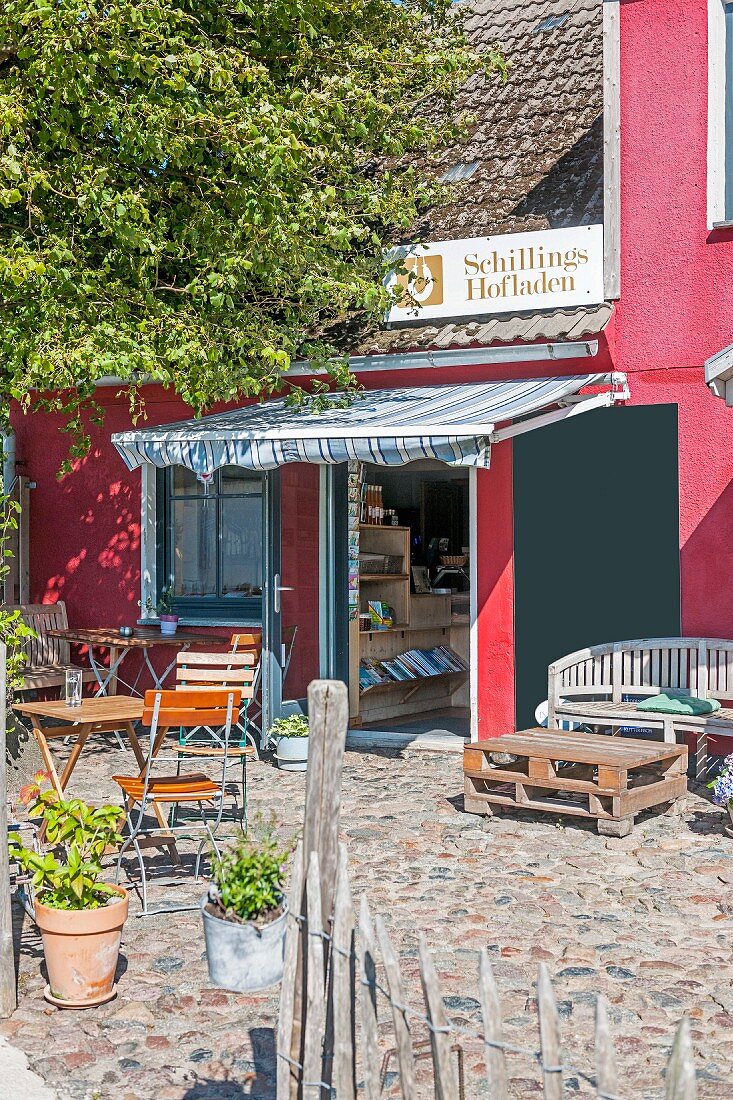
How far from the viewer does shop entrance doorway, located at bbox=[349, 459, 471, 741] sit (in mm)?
10812

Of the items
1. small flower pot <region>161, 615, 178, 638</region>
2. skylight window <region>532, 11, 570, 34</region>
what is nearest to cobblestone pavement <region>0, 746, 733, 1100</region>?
small flower pot <region>161, 615, 178, 638</region>

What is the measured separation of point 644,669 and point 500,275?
3.25 meters

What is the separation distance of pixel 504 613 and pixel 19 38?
5.26 metres

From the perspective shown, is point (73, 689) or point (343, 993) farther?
point (73, 689)

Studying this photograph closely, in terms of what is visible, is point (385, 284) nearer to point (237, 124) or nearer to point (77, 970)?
point (237, 124)

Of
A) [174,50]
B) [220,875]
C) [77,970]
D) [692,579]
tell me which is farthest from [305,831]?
[692,579]

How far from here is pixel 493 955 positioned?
15.7ft

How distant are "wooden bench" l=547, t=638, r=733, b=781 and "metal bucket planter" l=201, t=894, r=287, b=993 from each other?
495cm

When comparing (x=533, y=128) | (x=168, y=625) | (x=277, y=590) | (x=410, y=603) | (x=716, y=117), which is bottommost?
(x=168, y=625)

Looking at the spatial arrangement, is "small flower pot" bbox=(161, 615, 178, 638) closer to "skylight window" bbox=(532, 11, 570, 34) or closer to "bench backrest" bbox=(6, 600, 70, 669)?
"bench backrest" bbox=(6, 600, 70, 669)

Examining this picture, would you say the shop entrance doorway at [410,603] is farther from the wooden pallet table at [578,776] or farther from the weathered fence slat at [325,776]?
the weathered fence slat at [325,776]

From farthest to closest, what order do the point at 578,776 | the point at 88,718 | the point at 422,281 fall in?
the point at 422,281 < the point at 578,776 < the point at 88,718

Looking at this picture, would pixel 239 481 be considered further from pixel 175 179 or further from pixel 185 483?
pixel 175 179

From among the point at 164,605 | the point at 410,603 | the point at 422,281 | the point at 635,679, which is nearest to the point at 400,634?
the point at 410,603
